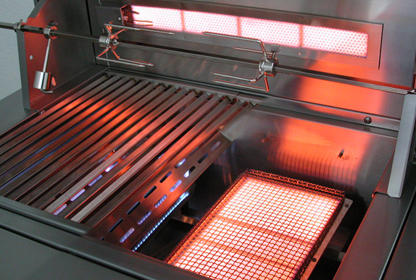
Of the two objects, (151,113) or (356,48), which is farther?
(151,113)

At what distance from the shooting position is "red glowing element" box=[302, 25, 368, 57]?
1.11 meters

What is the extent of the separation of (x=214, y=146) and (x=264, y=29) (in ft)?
1.05

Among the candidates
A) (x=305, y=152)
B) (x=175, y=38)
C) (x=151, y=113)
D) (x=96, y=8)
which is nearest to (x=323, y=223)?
(x=305, y=152)

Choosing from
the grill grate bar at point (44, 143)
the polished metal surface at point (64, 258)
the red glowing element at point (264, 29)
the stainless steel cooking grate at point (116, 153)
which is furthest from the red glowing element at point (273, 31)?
the polished metal surface at point (64, 258)

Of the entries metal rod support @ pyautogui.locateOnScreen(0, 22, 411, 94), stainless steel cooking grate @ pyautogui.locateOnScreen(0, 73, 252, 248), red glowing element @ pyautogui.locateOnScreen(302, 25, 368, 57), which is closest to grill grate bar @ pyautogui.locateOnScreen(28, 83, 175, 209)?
stainless steel cooking grate @ pyautogui.locateOnScreen(0, 73, 252, 248)

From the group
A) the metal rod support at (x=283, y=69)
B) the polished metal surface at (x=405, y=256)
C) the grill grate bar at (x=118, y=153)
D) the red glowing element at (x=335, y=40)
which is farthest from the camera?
the red glowing element at (x=335, y=40)

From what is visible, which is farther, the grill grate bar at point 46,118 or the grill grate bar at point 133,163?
the grill grate bar at point 46,118

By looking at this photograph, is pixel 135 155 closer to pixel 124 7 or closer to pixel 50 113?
pixel 50 113

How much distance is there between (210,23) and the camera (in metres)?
1.28

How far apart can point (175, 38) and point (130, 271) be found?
734 millimetres

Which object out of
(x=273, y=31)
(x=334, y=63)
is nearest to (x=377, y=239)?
(x=334, y=63)

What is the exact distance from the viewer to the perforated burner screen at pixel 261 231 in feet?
3.15

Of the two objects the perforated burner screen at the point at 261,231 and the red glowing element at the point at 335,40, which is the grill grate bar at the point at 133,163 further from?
the red glowing element at the point at 335,40

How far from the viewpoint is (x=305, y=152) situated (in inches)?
48.9
